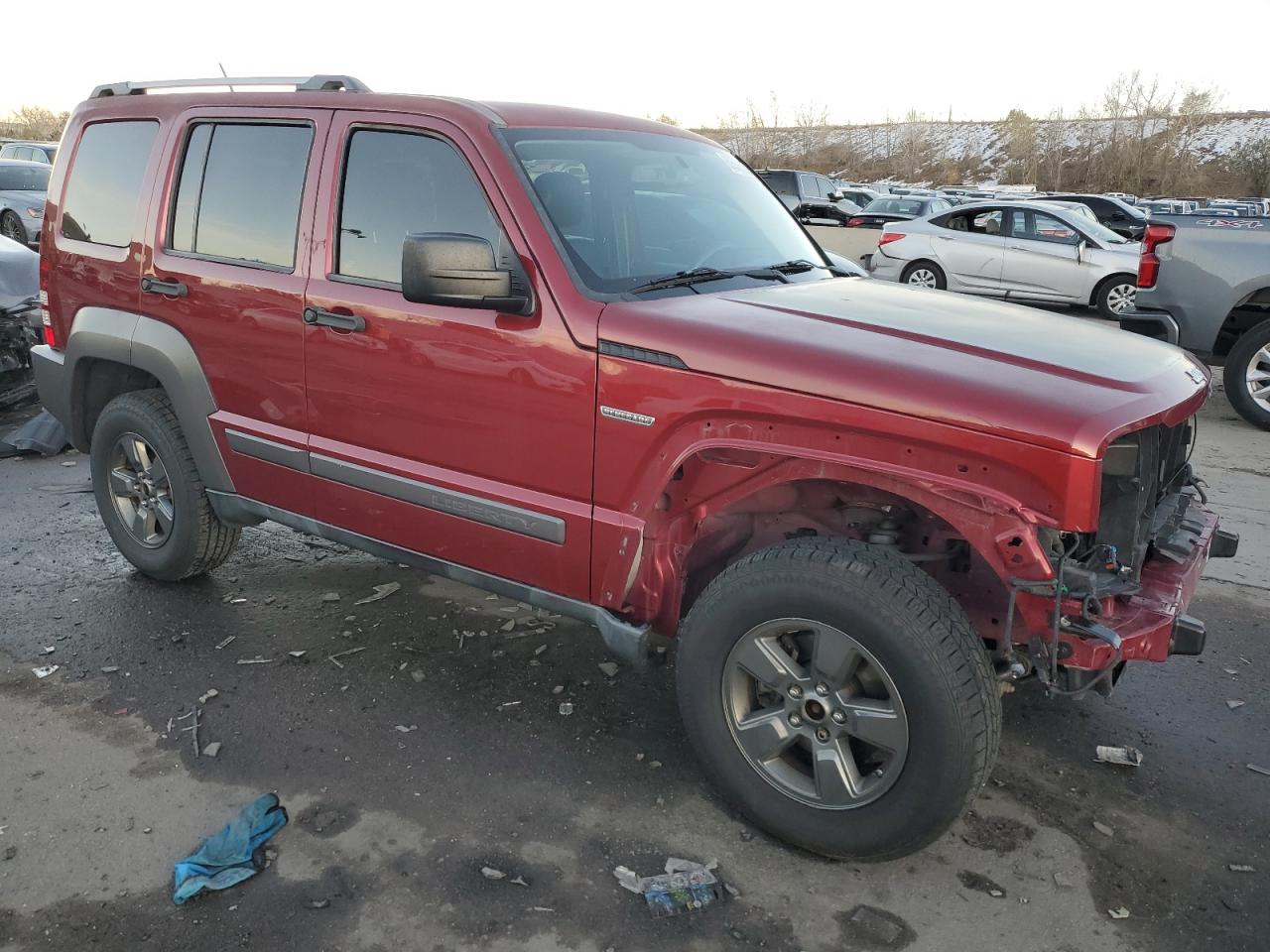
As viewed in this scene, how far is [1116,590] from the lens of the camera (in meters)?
2.53

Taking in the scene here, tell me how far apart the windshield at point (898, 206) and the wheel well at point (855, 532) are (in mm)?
18355

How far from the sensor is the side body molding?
3973 millimetres

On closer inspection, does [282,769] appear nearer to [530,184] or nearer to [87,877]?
[87,877]

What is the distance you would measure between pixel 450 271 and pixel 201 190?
66.4 inches

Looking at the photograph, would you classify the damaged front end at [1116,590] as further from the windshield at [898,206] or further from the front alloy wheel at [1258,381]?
the windshield at [898,206]

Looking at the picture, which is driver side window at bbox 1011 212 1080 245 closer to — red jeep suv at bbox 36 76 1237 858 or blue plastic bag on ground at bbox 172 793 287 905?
red jeep suv at bbox 36 76 1237 858

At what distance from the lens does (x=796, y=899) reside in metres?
2.64

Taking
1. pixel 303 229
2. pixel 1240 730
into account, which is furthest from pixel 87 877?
pixel 1240 730

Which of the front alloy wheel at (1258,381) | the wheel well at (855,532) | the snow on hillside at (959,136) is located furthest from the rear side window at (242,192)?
the snow on hillside at (959,136)

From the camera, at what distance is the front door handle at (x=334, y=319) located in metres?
3.35

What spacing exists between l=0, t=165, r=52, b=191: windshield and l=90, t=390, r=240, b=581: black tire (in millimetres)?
15026

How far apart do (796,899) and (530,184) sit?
2.24 meters

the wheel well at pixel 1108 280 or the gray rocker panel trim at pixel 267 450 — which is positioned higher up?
the wheel well at pixel 1108 280

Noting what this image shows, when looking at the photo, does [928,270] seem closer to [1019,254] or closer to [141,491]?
[1019,254]
